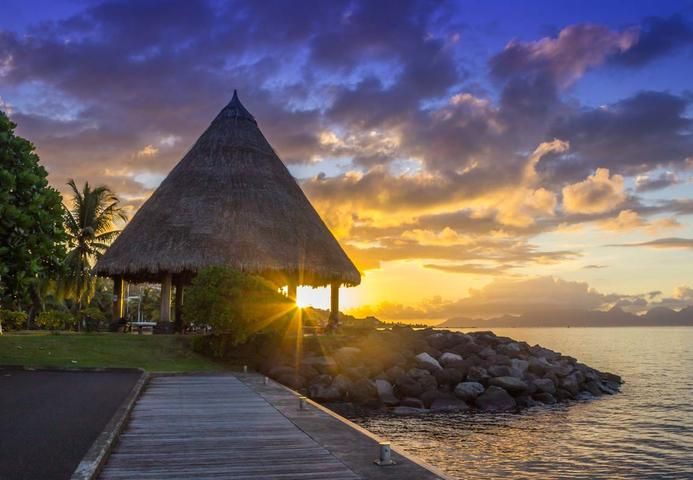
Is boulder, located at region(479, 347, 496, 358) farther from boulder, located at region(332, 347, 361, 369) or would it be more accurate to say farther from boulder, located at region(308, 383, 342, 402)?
boulder, located at region(308, 383, 342, 402)

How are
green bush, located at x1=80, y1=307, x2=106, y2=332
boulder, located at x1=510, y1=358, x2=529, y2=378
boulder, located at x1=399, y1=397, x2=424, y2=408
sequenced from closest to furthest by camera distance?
boulder, located at x1=399, y1=397, x2=424, y2=408 → boulder, located at x1=510, y1=358, x2=529, y2=378 → green bush, located at x1=80, y1=307, x2=106, y2=332

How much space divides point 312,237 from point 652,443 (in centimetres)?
2044

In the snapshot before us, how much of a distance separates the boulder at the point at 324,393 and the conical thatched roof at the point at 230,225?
9.31 metres

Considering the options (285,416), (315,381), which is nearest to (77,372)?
(315,381)

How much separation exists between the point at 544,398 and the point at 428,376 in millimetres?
4973

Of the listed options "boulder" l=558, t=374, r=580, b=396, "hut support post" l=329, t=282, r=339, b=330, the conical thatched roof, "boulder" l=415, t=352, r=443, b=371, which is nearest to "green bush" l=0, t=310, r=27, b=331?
the conical thatched roof

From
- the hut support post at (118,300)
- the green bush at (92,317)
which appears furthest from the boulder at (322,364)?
the green bush at (92,317)

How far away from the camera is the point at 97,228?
4475 cm

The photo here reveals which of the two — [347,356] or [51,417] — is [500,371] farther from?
[51,417]

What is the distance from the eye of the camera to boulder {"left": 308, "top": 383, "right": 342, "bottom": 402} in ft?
76.7

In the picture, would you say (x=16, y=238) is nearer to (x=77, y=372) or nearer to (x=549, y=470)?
(x=77, y=372)

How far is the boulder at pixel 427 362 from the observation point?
27.8 meters

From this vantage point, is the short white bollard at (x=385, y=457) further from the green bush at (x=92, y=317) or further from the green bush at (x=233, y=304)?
the green bush at (x=92, y=317)

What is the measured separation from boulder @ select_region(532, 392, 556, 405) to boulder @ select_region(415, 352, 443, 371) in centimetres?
405
